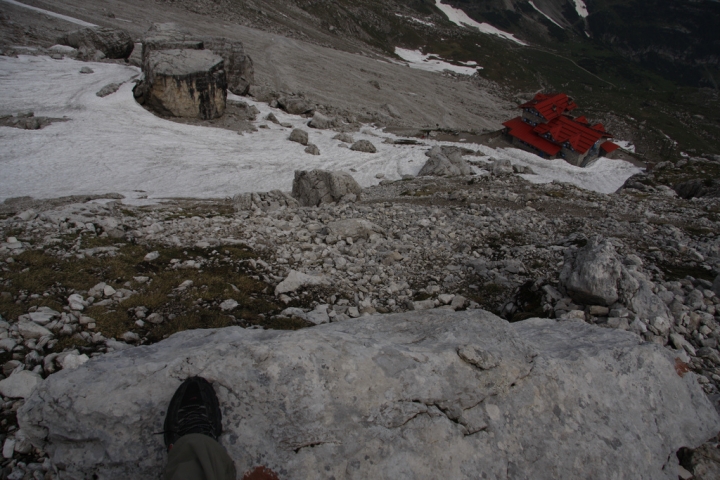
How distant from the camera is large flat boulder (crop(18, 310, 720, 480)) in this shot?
4.52 metres

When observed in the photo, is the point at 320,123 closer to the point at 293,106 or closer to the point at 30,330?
the point at 293,106

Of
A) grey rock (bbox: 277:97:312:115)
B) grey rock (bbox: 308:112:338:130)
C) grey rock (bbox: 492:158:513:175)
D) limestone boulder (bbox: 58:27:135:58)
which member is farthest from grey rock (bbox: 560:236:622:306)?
limestone boulder (bbox: 58:27:135:58)

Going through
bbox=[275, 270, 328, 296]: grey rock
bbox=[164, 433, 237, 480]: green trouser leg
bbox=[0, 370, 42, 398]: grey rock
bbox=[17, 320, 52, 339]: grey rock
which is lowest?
bbox=[275, 270, 328, 296]: grey rock

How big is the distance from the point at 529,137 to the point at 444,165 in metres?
26.4

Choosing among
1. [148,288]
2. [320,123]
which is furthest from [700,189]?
[148,288]

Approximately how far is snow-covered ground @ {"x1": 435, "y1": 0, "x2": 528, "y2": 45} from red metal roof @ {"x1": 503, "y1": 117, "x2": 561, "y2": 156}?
149547mm

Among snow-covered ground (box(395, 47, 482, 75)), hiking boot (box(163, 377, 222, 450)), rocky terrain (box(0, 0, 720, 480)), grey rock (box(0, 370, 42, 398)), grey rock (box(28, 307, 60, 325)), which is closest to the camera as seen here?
hiking boot (box(163, 377, 222, 450))

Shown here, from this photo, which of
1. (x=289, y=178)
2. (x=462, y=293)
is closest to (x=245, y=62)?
(x=289, y=178)

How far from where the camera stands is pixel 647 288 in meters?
8.80

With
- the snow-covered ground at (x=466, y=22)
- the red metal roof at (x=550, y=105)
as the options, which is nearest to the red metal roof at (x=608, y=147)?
the red metal roof at (x=550, y=105)

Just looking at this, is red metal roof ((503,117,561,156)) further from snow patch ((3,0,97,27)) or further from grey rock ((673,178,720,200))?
snow patch ((3,0,97,27))

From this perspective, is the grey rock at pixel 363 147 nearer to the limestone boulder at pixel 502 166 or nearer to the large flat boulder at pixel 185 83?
the limestone boulder at pixel 502 166

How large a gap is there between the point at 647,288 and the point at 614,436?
4.96m

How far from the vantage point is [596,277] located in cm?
→ 889
